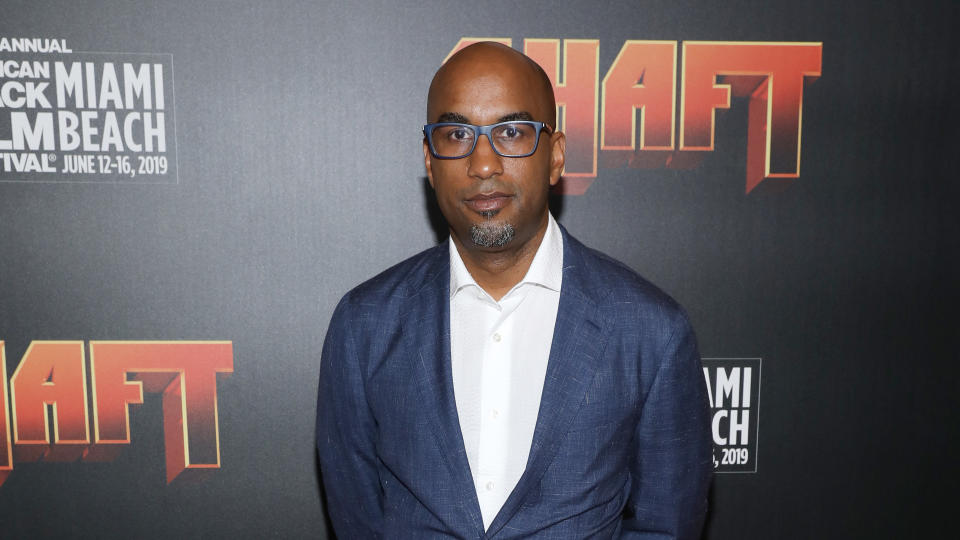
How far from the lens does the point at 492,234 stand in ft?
3.37

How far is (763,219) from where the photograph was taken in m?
1.75

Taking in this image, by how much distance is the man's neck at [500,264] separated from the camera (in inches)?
43.2

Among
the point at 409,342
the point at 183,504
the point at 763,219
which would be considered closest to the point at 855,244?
the point at 763,219

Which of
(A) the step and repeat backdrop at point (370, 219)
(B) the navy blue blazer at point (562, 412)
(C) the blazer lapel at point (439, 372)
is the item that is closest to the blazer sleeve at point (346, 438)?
(B) the navy blue blazer at point (562, 412)

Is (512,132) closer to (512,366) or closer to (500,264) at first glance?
(500,264)

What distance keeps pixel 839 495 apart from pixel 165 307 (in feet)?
6.47

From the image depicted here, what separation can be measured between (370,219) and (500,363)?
78 cm

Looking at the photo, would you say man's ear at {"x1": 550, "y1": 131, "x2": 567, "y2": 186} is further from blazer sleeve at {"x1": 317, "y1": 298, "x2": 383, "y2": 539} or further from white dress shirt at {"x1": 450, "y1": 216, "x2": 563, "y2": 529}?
blazer sleeve at {"x1": 317, "y1": 298, "x2": 383, "y2": 539}

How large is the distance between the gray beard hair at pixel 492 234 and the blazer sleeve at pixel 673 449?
32 centimetres

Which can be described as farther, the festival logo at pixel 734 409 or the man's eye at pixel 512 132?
the festival logo at pixel 734 409

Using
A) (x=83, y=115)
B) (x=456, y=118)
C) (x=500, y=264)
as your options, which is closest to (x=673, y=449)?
(x=500, y=264)

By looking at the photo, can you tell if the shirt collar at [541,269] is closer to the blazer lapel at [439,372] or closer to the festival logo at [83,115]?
the blazer lapel at [439,372]

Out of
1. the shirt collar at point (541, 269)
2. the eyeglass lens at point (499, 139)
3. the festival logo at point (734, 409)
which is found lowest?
the festival logo at point (734, 409)

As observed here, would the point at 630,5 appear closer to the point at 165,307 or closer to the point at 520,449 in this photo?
the point at 520,449
